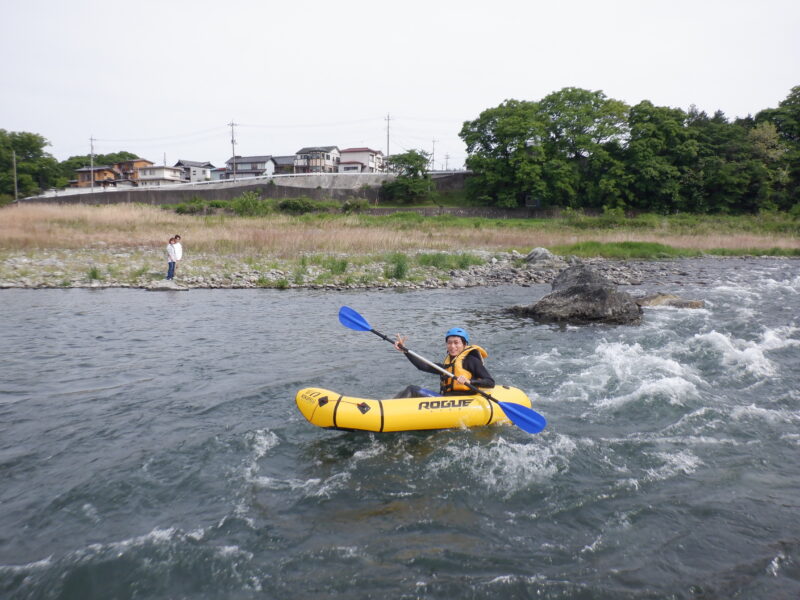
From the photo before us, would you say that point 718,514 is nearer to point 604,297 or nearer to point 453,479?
point 453,479

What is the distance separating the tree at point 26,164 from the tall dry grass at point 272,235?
3176 cm

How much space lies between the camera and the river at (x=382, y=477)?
357cm

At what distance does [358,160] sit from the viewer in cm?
7038

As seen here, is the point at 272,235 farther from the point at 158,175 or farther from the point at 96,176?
the point at 96,176

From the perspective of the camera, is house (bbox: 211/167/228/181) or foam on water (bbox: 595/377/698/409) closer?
foam on water (bbox: 595/377/698/409)

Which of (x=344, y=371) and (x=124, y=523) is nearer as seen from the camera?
(x=124, y=523)

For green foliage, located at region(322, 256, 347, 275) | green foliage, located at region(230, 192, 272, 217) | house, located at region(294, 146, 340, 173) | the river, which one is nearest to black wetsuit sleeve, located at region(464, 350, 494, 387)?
the river

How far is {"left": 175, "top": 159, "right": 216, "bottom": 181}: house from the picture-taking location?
70.3 meters

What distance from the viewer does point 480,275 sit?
17406 mm

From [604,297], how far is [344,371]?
6533 millimetres

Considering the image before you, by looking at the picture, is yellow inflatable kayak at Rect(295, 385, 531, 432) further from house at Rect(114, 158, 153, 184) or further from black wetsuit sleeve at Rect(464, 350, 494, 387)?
house at Rect(114, 158, 153, 184)

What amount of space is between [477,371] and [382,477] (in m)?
1.73

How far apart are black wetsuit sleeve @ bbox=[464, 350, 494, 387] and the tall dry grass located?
1408 centimetres

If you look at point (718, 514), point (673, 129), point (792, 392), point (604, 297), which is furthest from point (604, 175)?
point (718, 514)
